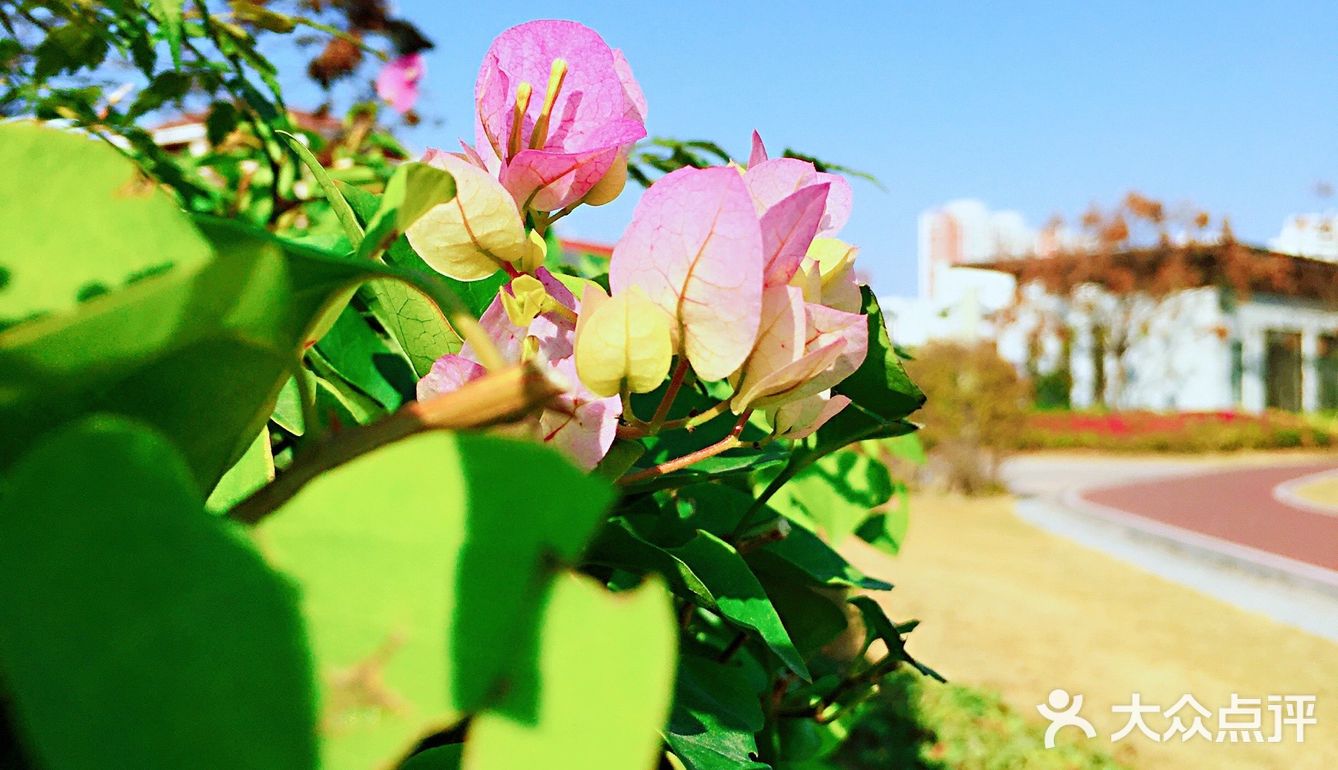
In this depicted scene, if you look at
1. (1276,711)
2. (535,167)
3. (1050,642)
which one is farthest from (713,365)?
(1050,642)

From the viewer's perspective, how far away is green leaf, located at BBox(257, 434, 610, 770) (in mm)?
191

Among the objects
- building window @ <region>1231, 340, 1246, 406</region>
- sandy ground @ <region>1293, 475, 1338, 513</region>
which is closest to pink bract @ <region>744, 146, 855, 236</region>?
sandy ground @ <region>1293, 475, 1338, 513</region>

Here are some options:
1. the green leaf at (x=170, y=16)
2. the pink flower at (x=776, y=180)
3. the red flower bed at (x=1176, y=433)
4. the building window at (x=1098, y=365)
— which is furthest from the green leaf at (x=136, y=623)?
the building window at (x=1098, y=365)

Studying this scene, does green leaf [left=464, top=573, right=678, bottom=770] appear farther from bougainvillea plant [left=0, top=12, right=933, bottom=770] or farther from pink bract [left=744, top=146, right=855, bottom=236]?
pink bract [left=744, top=146, right=855, bottom=236]

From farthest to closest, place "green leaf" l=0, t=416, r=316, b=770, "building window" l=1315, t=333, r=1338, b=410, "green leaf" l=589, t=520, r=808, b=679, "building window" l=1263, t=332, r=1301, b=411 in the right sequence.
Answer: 1. "building window" l=1315, t=333, r=1338, b=410
2. "building window" l=1263, t=332, r=1301, b=411
3. "green leaf" l=589, t=520, r=808, b=679
4. "green leaf" l=0, t=416, r=316, b=770

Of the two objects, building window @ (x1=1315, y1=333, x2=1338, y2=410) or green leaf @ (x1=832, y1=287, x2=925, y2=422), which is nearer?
green leaf @ (x1=832, y1=287, x2=925, y2=422)

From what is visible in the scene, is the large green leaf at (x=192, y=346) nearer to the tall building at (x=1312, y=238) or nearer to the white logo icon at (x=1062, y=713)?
the white logo icon at (x=1062, y=713)

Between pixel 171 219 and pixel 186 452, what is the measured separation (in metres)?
0.06

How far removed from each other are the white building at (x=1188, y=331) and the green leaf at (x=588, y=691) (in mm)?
17185

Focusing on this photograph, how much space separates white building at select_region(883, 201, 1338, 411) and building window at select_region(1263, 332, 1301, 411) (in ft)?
0.07

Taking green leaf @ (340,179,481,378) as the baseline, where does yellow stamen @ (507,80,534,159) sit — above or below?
above

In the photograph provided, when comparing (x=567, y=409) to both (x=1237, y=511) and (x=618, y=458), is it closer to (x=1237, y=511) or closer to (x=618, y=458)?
(x=618, y=458)

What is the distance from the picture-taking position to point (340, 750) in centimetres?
19

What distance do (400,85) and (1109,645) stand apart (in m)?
3.45
